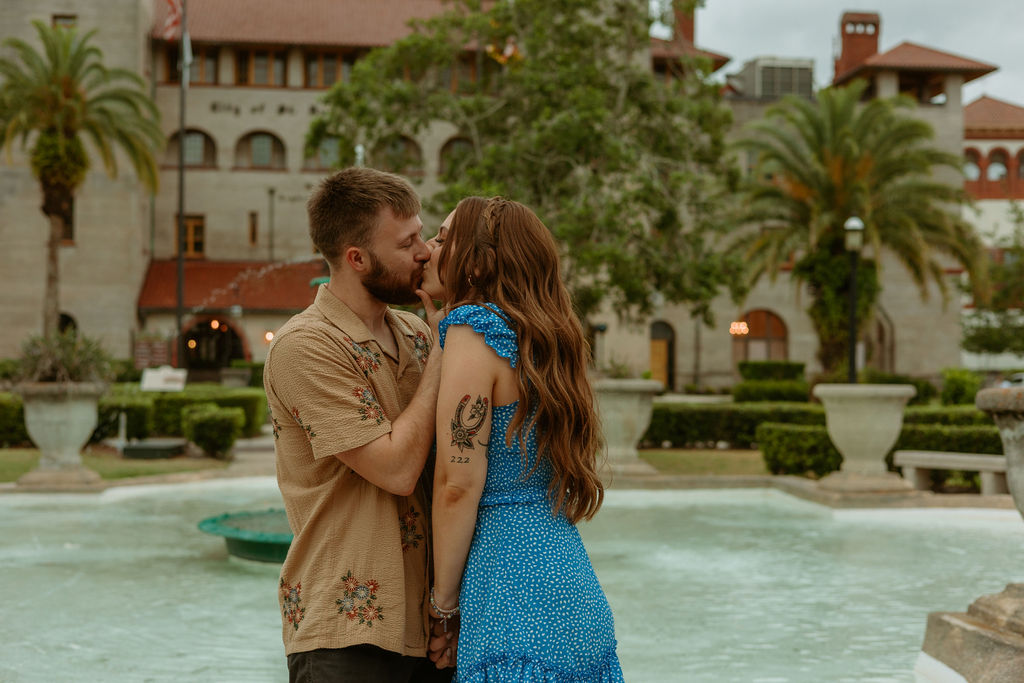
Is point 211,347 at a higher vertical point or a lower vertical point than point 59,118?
lower

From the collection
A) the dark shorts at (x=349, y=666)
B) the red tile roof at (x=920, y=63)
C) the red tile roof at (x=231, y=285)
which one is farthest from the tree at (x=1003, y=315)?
the dark shorts at (x=349, y=666)

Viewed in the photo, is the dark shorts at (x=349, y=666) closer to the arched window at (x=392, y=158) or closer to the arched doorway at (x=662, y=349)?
the arched window at (x=392, y=158)

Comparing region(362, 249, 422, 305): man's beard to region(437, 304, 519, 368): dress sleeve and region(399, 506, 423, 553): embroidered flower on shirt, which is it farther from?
region(399, 506, 423, 553): embroidered flower on shirt

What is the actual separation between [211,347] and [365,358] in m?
39.2

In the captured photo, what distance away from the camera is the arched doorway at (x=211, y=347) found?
3900 centimetres

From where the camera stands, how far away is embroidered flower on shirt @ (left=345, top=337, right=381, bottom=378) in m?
2.55

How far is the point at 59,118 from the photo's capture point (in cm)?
2823

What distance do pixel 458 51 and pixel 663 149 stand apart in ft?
15.6

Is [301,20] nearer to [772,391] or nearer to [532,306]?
[772,391]

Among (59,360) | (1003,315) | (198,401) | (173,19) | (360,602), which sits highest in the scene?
(173,19)

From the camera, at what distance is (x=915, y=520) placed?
1118 cm

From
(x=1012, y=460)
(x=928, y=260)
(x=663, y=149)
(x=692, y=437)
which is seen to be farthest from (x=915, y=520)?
(x=928, y=260)

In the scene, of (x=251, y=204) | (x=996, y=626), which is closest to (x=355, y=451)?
(x=996, y=626)

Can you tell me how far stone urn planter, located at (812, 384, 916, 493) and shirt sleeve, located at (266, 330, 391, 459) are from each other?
10.1 m
